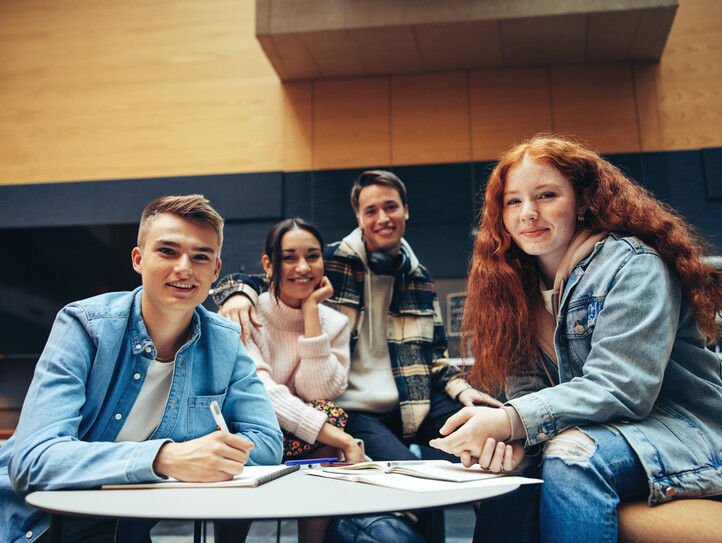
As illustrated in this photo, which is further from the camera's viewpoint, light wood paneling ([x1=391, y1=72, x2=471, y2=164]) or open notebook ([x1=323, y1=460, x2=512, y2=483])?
light wood paneling ([x1=391, y1=72, x2=471, y2=164])

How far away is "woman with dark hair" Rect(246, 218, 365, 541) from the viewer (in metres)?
1.71

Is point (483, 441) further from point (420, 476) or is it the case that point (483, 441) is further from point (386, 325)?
point (386, 325)

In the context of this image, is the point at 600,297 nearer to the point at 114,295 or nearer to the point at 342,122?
the point at 114,295

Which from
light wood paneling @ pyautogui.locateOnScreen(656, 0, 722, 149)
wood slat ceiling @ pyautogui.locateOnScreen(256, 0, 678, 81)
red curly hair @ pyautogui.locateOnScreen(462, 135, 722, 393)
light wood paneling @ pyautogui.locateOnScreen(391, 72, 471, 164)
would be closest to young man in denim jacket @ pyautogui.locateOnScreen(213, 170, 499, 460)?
red curly hair @ pyautogui.locateOnScreen(462, 135, 722, 393)

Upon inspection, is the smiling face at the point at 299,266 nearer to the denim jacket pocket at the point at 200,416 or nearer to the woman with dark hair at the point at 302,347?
the woman with dark hair at the point at 302,347

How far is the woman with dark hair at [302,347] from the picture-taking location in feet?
5.59

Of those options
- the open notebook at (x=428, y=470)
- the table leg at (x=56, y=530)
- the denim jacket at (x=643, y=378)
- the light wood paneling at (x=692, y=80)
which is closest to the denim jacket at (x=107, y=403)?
the table leg at (x=56, y=530)

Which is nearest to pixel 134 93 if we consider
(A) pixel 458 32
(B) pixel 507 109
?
(A) pixel 458 32

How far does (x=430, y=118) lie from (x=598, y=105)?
1226mm

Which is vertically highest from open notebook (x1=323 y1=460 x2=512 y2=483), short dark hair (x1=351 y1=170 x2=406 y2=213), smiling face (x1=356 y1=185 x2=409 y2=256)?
short dark hair (x1=351 y1=170 x2=406 y2=213)

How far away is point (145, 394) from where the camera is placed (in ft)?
4.29

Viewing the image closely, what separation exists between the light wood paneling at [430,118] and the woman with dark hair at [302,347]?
2.26 m

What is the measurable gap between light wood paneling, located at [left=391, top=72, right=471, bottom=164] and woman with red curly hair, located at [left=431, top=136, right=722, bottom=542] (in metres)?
2.72

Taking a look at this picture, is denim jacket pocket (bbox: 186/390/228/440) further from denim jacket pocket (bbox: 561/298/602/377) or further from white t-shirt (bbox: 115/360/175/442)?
denim jacket pocket (bbox: 561/298/602/377)
